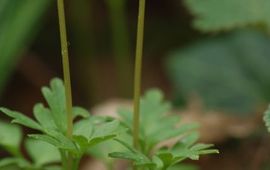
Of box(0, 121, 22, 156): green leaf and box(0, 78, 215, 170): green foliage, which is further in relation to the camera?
box(0, 121, 22, 156): green leaf

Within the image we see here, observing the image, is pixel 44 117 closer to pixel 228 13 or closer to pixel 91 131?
pixel 91 131

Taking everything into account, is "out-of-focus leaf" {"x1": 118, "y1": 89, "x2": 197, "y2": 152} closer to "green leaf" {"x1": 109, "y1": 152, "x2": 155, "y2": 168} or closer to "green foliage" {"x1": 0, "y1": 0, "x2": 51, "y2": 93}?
"green leaf" {"x1": 109, "y1": 152, "x2": 155, "y2": 168}

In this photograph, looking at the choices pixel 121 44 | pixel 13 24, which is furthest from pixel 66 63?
pixel 121 44

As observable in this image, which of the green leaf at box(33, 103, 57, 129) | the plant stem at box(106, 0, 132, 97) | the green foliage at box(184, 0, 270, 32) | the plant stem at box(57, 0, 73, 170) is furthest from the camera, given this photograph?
the plant stem at box(106, 0, 132, 97)

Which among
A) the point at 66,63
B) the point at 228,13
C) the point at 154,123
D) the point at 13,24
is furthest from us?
the point at 13,24

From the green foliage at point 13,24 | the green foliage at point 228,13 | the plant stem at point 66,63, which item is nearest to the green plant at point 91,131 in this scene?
the plant stem at point 66,63

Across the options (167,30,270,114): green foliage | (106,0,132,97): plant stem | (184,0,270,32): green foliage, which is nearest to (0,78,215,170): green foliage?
(184,0,270,32): green foliage

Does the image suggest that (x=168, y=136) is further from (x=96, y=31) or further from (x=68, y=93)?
(x=96, y=31)
